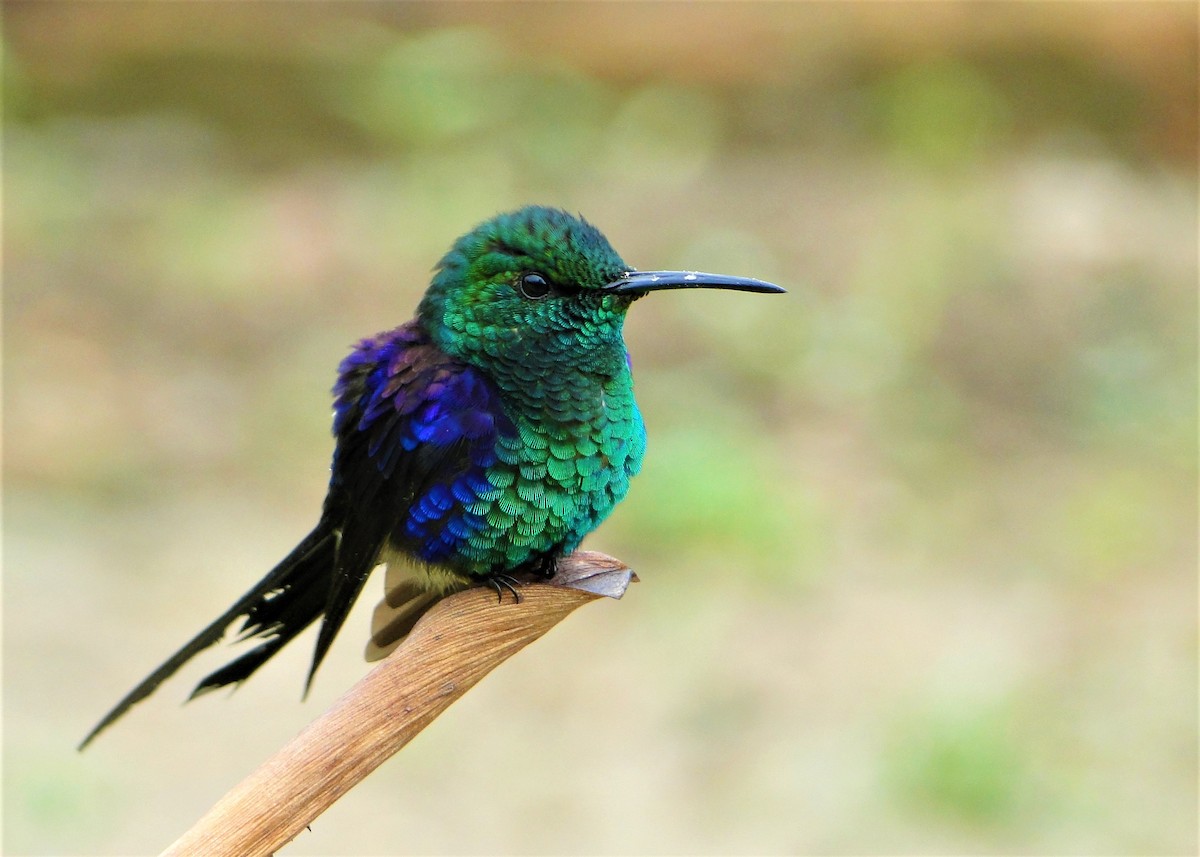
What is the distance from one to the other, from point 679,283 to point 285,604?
94cm

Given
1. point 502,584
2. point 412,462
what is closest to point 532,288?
point 412,462

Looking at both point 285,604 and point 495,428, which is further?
point 285,604

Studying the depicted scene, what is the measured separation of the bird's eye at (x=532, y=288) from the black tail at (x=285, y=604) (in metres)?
0.55

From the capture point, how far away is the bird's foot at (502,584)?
2120 millimetres

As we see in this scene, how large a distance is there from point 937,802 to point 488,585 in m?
2.81

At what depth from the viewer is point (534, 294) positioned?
88.2 inches

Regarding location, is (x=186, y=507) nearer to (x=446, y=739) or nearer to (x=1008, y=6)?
(x=446, y=739)

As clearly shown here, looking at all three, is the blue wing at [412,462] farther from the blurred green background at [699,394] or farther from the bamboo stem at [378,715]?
the blurred green background at [699,394]

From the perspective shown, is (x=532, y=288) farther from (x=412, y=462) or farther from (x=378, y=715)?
(x=378, y=715)

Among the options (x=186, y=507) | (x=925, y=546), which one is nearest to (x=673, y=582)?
(x=925, y=546)

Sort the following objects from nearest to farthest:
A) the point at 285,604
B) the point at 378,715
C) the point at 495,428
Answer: the point at 378,715, the point at 495,428, the point at 285,604

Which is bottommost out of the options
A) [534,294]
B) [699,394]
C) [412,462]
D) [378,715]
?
[699,394]

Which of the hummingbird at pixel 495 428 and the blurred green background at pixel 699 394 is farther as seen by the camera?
the blurred green background at pixel 699 394

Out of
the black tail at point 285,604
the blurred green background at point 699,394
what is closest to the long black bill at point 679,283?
the black tail at point 285,604
